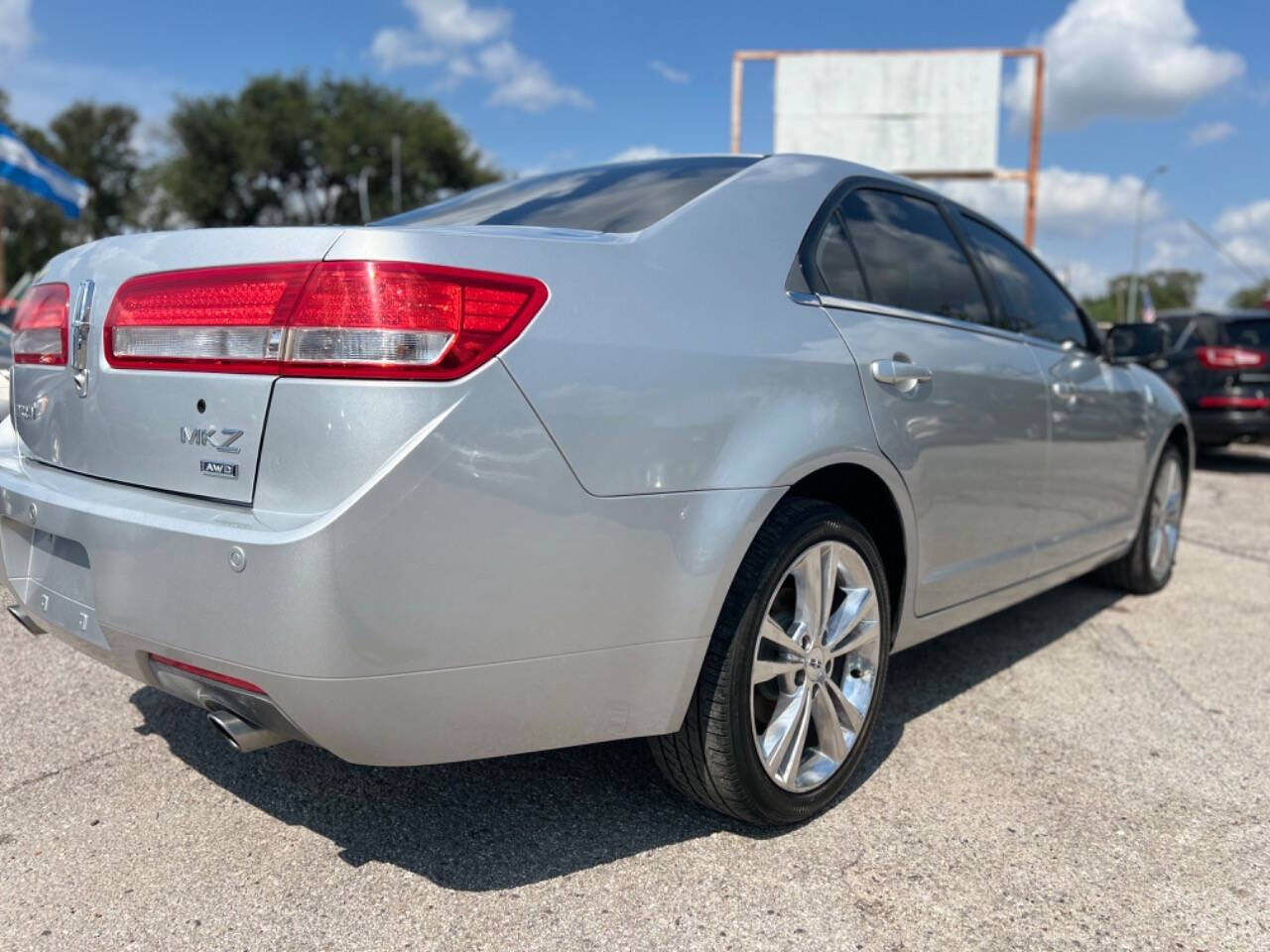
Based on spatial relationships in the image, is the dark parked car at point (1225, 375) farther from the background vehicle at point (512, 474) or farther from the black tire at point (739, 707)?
the black tire at point (739, 707)

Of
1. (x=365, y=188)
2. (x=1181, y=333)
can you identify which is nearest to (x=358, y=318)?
(x=1181, y=333)

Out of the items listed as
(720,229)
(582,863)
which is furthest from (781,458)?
(582,863)

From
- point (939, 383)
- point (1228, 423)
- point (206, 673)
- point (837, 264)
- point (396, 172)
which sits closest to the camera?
point (206, 673)

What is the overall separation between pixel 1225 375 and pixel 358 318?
10.1 metres

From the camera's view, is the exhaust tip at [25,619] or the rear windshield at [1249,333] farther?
the rear windshield at [1249,333]

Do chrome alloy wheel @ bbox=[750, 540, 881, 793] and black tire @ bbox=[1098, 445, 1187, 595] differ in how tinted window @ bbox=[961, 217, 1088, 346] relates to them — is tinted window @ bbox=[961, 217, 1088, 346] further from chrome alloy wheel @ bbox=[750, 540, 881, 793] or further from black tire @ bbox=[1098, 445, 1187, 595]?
chrome alloy wheel @ bbox=[750, 540, 881, 793]

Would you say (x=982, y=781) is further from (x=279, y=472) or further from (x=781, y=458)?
(x=279, y=472)

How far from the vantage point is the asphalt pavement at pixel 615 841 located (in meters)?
2.04

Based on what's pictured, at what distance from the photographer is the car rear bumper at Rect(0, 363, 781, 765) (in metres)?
1.74

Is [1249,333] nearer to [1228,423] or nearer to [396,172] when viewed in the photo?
[1228,423]

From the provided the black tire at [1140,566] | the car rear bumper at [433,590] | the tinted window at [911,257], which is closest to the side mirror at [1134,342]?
the black tire at [1140,566]

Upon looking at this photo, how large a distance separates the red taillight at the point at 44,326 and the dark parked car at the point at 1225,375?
1000cm

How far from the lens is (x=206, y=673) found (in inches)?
75.5

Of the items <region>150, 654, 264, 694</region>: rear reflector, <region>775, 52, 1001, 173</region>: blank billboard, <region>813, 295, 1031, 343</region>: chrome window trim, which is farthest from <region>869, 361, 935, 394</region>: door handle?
<region>775, 52, 1001, 173</region>: blank billboard
